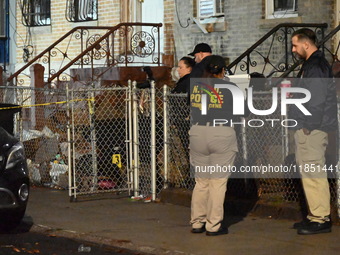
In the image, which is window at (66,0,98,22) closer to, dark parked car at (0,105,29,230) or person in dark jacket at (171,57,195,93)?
person in dark jacket at (171,57,195,93)

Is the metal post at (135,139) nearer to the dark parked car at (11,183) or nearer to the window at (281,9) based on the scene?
the dark parked car at (11,183)

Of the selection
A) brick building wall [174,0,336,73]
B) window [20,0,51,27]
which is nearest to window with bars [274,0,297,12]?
brick building wall [174,0,336,73]

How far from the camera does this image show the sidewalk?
9.23m

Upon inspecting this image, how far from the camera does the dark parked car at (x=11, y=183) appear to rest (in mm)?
10227

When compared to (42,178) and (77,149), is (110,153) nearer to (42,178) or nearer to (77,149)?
(77,149)

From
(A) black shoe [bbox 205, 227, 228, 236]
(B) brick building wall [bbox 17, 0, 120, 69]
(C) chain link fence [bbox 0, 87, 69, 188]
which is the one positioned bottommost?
(A) black shoe [bbox 205, 227, 228, 236]

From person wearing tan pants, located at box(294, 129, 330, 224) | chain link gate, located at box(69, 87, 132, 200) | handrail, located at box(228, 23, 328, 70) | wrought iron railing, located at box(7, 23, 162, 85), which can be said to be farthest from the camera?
wrought iron railing, located at box(7, 23, 162, 85)

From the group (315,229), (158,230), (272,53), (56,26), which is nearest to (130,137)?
(158,230)

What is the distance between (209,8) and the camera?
18.8 metres

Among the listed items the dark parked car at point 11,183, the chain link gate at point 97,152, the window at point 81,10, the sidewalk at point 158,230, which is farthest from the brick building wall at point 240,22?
the dark parked car at point 11,183

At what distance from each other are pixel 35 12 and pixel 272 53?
884 cm

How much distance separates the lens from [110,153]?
46.0 ft

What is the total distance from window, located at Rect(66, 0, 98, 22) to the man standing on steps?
12575 millimetres

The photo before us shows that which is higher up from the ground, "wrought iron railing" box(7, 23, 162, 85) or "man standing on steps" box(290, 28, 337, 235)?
"wrought iron railing" box(7, 23, 162, 85)
